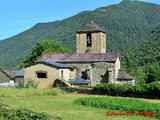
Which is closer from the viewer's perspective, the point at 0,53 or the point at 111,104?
the point at 111,104

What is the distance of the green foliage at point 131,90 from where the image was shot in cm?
2256

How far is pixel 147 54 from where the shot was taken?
9088 cm

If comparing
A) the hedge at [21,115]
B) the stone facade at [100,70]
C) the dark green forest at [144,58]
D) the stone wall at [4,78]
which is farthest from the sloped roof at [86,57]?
the dark green forest at [144,58]

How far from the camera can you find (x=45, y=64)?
101ft

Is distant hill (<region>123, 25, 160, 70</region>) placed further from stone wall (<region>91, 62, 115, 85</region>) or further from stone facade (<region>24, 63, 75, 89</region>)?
stone facade (<region>24, 63, 75, 89</region>)

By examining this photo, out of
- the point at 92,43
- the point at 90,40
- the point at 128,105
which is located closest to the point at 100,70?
the point at 92,43

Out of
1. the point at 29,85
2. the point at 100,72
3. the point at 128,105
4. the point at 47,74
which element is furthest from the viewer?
the point at 100,72

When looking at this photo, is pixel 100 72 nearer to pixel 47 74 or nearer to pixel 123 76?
pixel 123 76

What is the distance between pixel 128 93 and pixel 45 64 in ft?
38.8

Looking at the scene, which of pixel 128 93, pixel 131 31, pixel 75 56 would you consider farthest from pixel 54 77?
pixel 131 31

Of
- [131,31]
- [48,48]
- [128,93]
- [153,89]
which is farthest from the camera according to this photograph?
[131,31]

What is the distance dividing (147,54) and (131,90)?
2773 inches

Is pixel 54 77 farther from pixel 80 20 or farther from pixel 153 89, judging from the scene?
pixel 80 20

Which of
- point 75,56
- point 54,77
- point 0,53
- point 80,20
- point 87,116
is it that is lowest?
point 87,116
